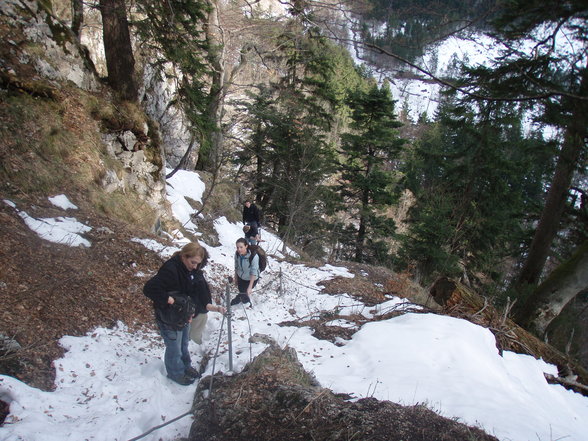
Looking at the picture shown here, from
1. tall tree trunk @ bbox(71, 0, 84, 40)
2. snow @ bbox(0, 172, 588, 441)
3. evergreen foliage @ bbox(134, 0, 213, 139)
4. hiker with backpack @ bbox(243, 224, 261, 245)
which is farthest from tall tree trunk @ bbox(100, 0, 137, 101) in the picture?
hiker with backpack @ bbox(243, 224, 261, 245)

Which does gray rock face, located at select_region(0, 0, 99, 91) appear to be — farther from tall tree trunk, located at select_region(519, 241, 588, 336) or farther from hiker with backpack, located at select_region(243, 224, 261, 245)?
tall tree trunk, located at select_region(519, 241, 588, 336)

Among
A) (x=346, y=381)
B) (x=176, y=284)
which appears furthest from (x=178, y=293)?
(x=346, y=381)

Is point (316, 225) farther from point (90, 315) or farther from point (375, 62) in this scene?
point (375, 62)

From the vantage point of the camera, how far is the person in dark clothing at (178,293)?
3.55 metres

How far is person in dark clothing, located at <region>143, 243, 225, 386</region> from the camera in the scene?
355 centimetres

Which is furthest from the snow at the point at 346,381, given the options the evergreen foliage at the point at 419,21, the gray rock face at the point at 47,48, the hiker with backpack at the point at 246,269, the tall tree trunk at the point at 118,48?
the tall tree trunk at the point at 118,48

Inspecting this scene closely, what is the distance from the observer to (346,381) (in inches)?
145

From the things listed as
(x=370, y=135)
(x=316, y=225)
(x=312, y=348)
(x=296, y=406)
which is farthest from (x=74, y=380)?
(x=370, y=135)

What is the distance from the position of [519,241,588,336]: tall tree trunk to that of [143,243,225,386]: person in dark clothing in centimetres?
712

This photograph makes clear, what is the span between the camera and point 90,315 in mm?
4570

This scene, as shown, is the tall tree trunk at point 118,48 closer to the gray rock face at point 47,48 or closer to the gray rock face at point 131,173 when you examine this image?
the gray rock face at point 47,48

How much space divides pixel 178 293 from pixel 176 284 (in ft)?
0.34

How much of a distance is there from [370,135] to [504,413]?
16.7 m

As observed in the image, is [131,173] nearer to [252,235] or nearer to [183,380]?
[252,235]
